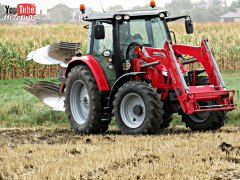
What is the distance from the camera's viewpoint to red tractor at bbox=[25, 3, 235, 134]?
10.5 meters

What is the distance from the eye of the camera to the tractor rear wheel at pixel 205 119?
11023mm

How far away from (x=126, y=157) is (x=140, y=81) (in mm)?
3007

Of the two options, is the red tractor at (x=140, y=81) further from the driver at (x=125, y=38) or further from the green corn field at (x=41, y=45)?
the green corn field at (x=41, y=45)

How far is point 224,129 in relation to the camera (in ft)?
37.8

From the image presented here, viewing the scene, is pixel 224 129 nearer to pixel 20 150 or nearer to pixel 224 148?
pixel 224 148

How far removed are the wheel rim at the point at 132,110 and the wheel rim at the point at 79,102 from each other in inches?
45.2

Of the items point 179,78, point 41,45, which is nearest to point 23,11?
point 41,45

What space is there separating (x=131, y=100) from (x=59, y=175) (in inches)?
163

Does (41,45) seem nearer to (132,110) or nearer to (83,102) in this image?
(83,102)

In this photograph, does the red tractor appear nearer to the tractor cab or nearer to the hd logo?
the tractor cab

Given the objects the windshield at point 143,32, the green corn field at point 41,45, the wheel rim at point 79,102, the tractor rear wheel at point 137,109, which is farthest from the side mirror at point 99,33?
the green corn field at point 41,45

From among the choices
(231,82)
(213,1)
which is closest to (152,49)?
(231,82)

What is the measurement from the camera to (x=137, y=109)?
10.7 metres

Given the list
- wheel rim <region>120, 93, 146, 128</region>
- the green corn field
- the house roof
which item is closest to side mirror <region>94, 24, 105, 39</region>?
wheel rim <region>120, 93, 146, 128</region>
